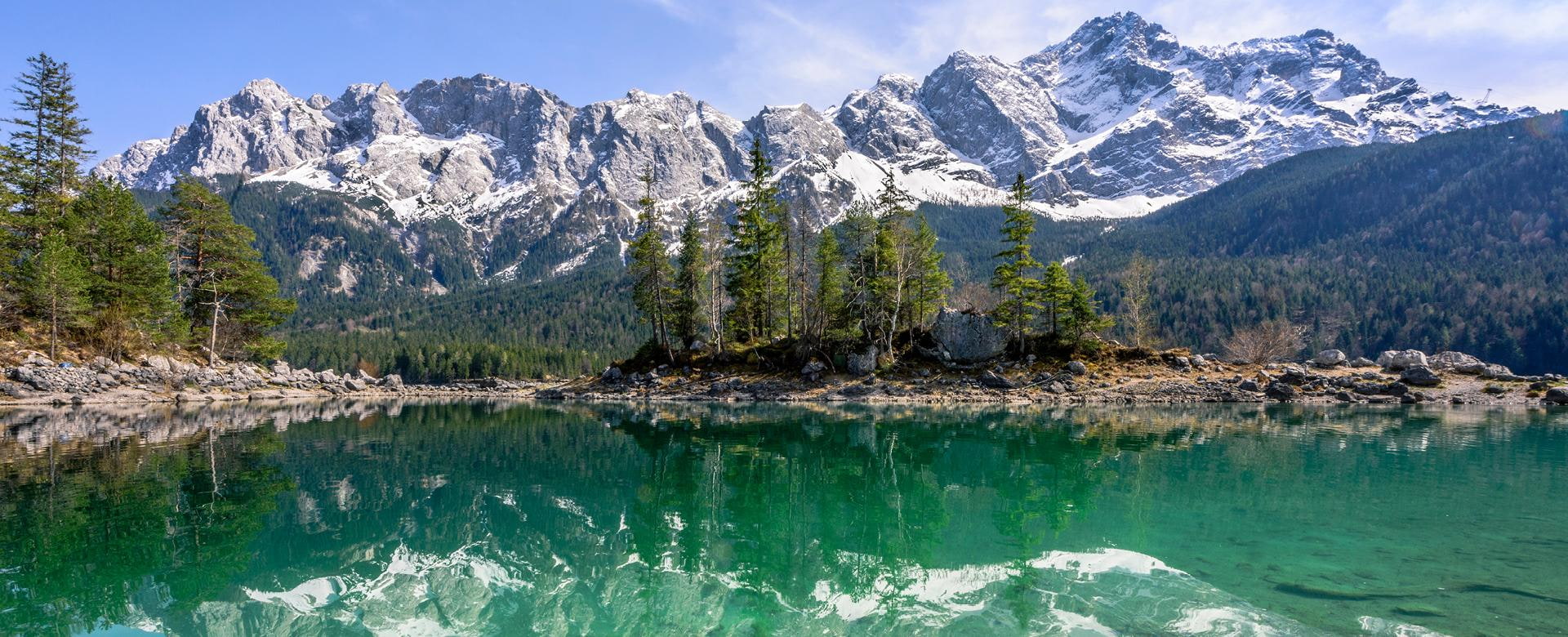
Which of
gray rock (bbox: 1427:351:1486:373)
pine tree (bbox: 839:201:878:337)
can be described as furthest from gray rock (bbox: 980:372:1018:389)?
gray rock (bbox: 1427:351:1486:373)

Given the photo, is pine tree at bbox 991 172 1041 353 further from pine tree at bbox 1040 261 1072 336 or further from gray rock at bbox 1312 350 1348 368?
gray rock at bbox 1312 350 1348 368

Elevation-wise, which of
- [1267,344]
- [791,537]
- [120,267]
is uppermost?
[120,267]

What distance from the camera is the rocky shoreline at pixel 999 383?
1716 inches

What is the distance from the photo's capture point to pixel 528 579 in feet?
35.8

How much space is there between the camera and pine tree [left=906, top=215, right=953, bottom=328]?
178 feet

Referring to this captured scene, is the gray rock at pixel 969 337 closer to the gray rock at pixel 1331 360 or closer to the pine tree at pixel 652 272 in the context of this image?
the pine tree at pixel 652 272

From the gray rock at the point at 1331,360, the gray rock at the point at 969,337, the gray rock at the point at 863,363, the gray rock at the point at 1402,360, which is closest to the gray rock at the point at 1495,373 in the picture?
the gray rock at the point at 1402,360

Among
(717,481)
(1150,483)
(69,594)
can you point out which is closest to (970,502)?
(1150,483)

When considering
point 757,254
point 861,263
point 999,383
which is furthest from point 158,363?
point 999,383

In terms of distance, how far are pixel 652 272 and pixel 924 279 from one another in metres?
23.1

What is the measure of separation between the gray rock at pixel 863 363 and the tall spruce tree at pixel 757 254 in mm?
9345

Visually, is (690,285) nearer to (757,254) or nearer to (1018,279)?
(757,254)

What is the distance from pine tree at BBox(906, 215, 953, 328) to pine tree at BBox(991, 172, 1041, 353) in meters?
4.73

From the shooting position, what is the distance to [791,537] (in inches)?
534
